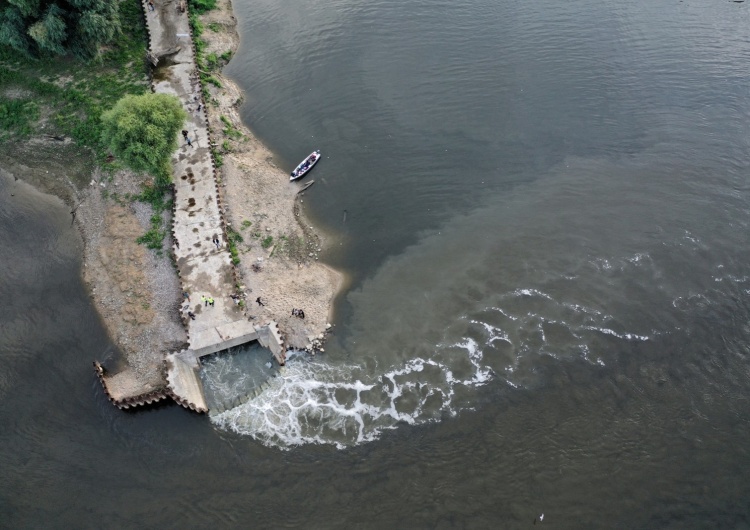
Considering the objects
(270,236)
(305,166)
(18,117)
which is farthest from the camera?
(18,117)

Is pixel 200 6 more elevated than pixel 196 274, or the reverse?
pixel 200 6

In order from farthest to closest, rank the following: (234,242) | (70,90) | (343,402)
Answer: (70,90) < (234,242) < (343,402)

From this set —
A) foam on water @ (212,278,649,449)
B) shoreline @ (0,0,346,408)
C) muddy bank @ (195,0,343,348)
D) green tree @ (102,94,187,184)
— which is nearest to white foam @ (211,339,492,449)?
foam on water @ (212,278,649,449)

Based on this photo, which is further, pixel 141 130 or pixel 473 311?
pixel 141 130

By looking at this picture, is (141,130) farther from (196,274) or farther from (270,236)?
(270,236)

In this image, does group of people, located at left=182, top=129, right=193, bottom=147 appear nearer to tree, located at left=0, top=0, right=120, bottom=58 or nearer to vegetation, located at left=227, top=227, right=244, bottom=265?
vegetation, located at left=227, top=227, right=244, bottom=265

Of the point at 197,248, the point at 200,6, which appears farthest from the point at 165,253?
the point at 200,6

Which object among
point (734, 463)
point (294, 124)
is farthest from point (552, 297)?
point (294, 124)
